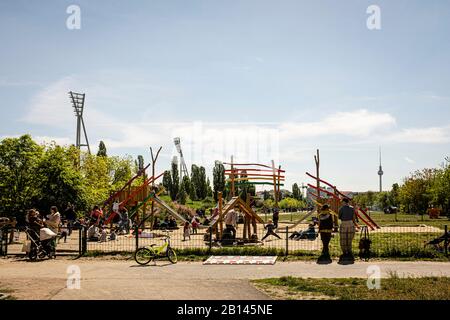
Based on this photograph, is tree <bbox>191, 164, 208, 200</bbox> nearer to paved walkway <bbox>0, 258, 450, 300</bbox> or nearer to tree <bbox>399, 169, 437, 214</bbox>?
tree <bbox>399, 169, 437, 214</bbox>

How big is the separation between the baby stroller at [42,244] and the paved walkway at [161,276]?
773 mm

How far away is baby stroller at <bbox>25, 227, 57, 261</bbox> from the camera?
16.5m

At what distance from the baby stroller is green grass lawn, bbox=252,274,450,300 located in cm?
850

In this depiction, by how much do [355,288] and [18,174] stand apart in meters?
28.9

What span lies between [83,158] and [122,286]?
170 ft

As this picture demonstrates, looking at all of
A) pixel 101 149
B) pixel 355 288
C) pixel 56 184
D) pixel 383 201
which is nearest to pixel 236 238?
pixel 355 288

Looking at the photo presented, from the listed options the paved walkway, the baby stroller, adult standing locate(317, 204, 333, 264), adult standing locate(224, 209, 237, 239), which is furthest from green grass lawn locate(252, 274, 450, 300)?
→ adult standing locate(224, 209, 237, 239)

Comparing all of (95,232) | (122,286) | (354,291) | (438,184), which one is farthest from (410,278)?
(438,184)

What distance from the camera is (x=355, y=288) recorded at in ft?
34.6

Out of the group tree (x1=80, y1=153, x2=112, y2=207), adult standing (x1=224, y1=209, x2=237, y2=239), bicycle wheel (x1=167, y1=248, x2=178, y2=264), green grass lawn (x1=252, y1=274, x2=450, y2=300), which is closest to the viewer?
green grass lawn (x1=252, y1=274, x2=450, y2=300)

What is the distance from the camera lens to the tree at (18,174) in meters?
32.8

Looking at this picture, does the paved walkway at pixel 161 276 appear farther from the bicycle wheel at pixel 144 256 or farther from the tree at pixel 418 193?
the tree at pixel 418 193
